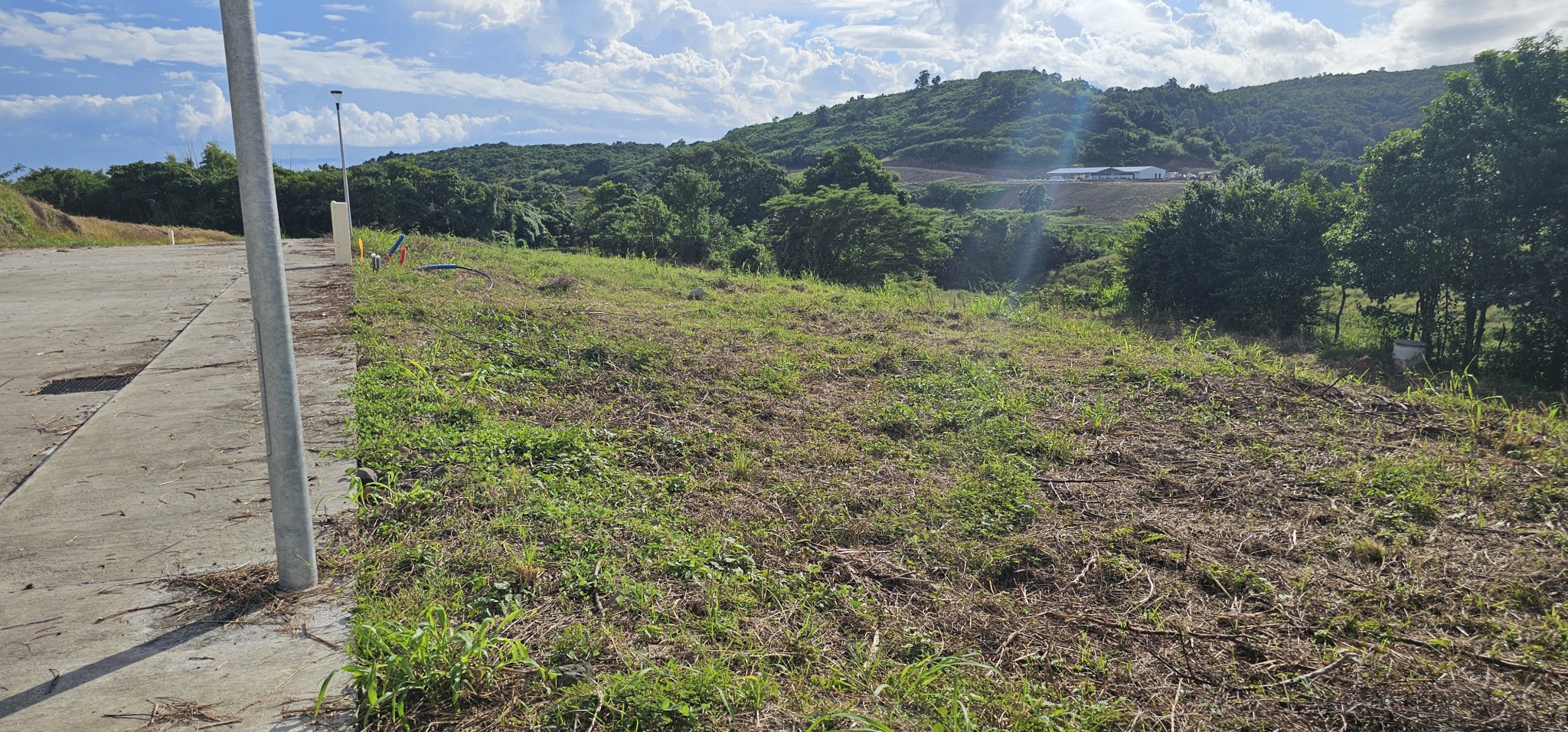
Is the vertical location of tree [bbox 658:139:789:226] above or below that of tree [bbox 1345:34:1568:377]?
above

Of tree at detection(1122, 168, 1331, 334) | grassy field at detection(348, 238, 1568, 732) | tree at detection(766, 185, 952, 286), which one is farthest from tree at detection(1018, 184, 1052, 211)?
grassy field at detection(348, 238, 1568, 732)

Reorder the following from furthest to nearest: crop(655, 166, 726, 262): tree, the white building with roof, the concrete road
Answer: the white building with roof
crop(655, 166, 726, 262): tree
the concrete road

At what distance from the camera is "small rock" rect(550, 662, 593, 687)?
7.19 ft

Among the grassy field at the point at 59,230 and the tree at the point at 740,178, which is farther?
the tree at the point at 740,178

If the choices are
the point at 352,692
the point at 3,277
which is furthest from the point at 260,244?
the point at 3,277

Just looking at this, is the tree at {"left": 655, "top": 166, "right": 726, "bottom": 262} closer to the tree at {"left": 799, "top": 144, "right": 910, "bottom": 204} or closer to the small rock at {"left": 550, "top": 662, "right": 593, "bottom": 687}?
the tree at {"left": 799, "top": 144, "right": 910, "bottom": 204}

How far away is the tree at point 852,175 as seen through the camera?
38.6 metres

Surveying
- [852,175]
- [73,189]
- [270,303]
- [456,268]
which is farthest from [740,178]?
[270,303]

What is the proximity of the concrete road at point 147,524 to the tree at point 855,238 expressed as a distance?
1913 centimetres

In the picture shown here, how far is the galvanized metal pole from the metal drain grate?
11.6 ft

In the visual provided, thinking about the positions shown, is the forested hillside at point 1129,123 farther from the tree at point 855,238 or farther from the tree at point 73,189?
the tree at point 73,189

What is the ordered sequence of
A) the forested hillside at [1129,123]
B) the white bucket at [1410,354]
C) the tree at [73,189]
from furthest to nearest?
the forested hillside at [1129,123]
the tree at [73,189]
the white bucket at [1410,354]

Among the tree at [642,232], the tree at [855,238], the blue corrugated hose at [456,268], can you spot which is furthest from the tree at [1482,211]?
the tree at [642,232]

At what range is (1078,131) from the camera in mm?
69688
